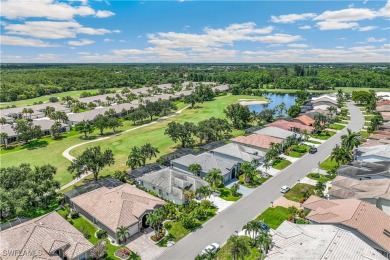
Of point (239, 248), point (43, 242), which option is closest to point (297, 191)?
point (239, 248)

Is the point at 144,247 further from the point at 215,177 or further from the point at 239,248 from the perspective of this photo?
the point at 215,177

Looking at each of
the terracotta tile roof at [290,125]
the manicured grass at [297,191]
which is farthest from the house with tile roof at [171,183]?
the terracotta tile roof at [290,125]

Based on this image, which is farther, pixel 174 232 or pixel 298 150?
pixel 298 150

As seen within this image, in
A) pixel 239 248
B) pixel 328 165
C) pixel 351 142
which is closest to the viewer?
pixel 239 248

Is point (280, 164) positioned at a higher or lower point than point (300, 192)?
higher

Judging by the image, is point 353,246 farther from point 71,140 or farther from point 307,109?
point 307,109

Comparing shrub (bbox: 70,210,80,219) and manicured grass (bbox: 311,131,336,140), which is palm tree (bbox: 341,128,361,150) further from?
shrub (bbox: 70,210,80,219)
